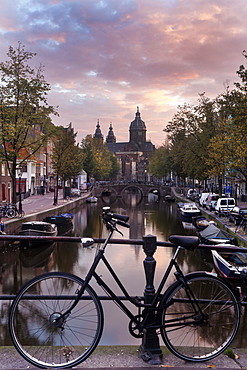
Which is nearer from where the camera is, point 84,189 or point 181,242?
point 181,242

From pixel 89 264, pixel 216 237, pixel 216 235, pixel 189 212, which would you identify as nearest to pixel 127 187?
pixel 189 212

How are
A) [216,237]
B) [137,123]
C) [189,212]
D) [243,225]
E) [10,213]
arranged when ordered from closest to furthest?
[216,237] < [243,225] < [10,213] < [189,212] < [137,123]

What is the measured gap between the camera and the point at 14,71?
29281 mm

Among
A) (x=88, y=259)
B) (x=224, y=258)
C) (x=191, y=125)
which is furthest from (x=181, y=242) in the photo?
(x=191, y=125)

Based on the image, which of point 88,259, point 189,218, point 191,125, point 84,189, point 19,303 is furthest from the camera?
point 84,189

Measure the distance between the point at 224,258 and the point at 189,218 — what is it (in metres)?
23.4

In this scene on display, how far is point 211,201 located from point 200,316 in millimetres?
38849

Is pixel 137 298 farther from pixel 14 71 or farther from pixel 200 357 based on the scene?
pixel 14 71

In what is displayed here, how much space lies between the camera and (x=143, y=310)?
3328mm

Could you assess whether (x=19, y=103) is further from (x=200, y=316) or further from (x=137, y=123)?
(x=137, y=123)

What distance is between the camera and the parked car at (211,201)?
40.1 metres

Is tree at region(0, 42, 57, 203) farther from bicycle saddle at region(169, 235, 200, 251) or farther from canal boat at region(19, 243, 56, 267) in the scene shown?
bicycle saddle at region(169, 235, 200, 251)

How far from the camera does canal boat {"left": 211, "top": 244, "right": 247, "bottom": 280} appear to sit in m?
15.6

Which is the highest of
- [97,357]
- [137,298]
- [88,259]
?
[137,298]
